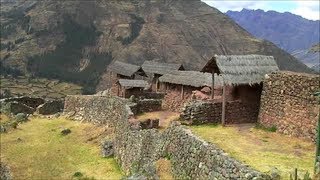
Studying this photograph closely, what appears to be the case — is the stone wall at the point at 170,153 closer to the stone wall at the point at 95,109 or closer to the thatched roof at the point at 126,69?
the stone wall at the point at 95,109

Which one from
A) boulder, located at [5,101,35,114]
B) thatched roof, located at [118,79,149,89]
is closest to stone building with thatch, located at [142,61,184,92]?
thatched roof, located at [118,79,149,89]

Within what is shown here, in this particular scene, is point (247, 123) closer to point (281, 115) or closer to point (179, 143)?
point (281, 115)

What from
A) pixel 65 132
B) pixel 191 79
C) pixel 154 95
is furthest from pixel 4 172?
pixel 154 95

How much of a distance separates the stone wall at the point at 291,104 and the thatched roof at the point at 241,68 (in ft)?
3.25

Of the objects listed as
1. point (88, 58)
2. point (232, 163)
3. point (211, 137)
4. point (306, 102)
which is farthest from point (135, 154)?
point (88, 58)

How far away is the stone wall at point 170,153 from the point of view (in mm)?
15680

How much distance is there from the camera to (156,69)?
55594mm

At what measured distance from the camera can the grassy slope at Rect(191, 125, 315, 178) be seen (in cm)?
1735

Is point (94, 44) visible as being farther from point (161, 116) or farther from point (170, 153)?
point (170, 153)

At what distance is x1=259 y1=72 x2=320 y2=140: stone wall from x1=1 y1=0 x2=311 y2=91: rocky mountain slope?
405ft

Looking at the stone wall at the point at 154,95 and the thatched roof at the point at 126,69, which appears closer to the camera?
the stone wall at the point at 154,95

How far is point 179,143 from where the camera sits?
2033 centimetres

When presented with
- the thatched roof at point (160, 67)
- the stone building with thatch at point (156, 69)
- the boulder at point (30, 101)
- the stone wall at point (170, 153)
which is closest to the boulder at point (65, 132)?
the stone wall at point (170, 153)

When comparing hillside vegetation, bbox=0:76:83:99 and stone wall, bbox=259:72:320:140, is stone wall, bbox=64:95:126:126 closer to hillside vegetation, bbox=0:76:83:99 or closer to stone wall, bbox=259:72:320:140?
stone wall, bbox=259:72:320:140
